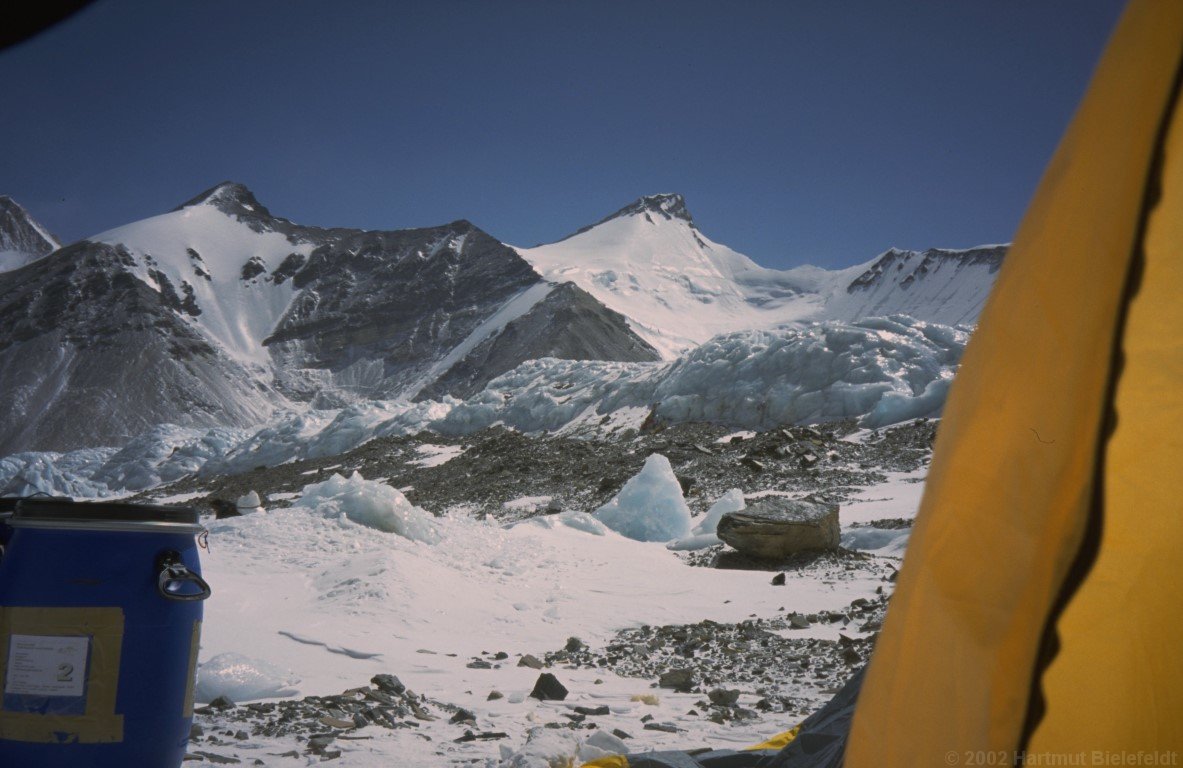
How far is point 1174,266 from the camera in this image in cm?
101

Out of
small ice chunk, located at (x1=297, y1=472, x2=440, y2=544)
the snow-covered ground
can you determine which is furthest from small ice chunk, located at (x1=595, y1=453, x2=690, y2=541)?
small ice chunk, located at (x1=297, y1=472, x2=440, y2=544)

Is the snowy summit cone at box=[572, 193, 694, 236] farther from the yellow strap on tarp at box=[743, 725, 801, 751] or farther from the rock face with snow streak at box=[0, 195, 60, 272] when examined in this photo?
the yellow strap on tarp at box=[743, 725, 801, 751]

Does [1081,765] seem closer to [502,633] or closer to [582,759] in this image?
[582,759]

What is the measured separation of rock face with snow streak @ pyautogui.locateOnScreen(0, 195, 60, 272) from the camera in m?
114

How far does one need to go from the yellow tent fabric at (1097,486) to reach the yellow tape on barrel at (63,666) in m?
2.02

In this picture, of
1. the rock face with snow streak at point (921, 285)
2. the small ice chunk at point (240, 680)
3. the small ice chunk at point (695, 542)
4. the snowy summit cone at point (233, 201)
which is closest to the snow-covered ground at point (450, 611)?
the small ice chunk at point (240, 680)

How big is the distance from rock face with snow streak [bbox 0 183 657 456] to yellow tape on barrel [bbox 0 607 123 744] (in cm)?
6902

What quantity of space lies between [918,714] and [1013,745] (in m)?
0.14

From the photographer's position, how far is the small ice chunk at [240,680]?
3584 mm

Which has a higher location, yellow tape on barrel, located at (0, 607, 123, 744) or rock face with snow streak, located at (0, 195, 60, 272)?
rock face with snow streak, located at (0, 195, 60, 272)

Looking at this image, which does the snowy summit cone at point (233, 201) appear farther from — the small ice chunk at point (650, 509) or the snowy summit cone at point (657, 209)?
the small ice chunk at point (650, 509)

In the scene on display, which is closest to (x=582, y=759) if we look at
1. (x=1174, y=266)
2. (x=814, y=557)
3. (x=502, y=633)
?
(x=1174, y=266)

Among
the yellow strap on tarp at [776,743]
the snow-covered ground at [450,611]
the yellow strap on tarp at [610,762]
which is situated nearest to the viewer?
the yellow strap on tarp at [610,762]

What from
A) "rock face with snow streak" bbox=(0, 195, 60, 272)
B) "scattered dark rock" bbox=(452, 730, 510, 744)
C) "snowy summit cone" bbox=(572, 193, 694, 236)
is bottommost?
"scattered dark rock" bbox=(452, 730, 510, 744)
